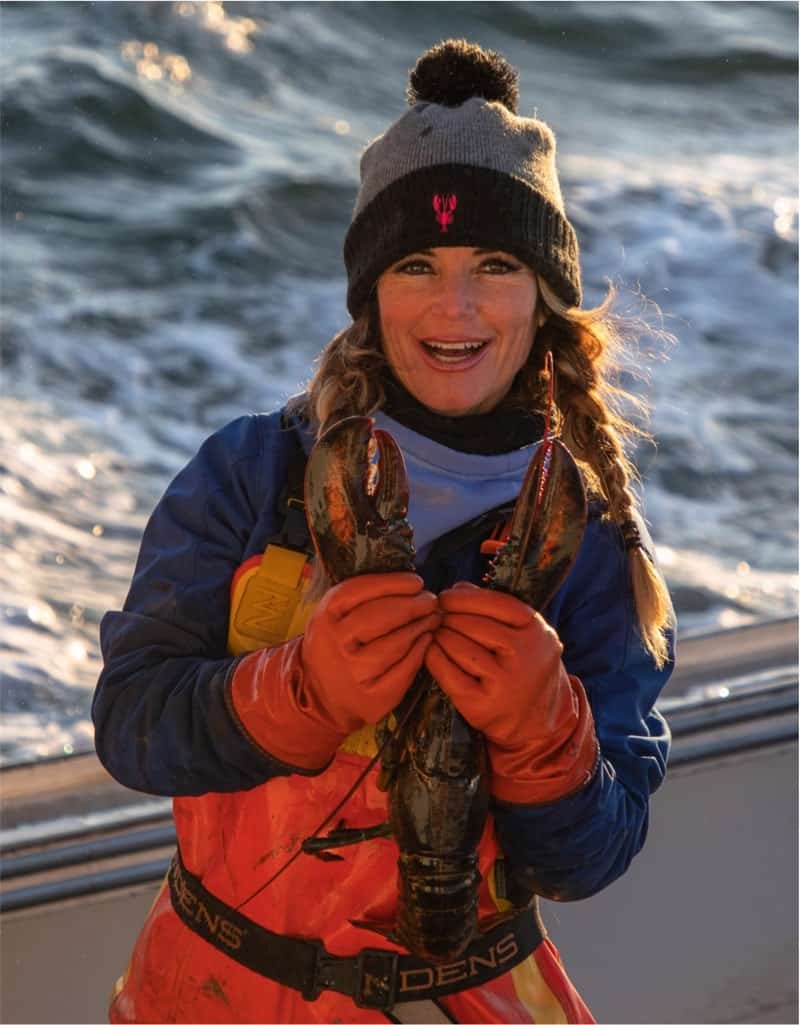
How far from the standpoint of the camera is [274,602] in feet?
6.56

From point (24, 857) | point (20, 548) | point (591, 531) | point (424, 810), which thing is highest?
point (591, 531)

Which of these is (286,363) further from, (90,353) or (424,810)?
(424,810)

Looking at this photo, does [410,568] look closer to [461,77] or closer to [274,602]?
[274,602]

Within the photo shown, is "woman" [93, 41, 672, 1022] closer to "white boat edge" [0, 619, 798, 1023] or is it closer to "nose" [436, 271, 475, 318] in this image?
"nose" [436, 271, 475, 318]

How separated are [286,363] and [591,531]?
197 inches

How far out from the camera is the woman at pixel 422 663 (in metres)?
1.91

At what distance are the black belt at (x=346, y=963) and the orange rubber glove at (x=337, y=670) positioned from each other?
0.81ft

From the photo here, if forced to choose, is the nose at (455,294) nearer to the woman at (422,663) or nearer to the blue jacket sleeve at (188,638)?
the woman at (422,663)

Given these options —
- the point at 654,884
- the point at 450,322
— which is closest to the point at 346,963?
the point at 450,322

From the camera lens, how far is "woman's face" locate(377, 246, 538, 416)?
206 cm

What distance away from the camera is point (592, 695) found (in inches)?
79.7

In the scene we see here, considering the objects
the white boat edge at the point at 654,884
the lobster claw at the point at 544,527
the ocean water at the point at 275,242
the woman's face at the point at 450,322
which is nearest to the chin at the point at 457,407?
the woman's face at the point at 450,322

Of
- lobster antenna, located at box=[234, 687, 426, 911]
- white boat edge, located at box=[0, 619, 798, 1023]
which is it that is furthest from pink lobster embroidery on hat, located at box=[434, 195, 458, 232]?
white boat edge, located at box=[0, 619, 798, 1023]

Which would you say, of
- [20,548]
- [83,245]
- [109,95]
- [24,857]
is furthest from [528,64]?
[24,857]
